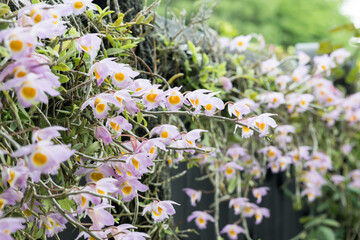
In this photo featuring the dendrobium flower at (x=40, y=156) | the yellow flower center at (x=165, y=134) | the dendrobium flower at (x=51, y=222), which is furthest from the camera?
the yellow flower center at (x=165, y=134)

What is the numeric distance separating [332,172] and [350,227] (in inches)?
15.8

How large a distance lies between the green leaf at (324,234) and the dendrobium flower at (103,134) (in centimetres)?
219

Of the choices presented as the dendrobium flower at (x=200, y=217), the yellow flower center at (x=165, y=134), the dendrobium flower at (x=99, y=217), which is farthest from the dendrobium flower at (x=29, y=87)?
the dendrobium flower at (x=200, y=217)

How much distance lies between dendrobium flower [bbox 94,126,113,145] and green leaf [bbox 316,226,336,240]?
2194 mm

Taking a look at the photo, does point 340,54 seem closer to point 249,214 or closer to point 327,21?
point 249,214

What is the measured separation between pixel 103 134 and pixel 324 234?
88.2 inches

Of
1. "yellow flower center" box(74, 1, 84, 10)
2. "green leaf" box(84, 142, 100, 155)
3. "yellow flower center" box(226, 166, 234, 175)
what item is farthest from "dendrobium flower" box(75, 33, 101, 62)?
"yellow flower center" box(226, 166, 234, 175)

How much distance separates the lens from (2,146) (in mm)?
795

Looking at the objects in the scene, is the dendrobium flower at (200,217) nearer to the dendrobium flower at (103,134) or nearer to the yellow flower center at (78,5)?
the dendrobium flower at (103,134)

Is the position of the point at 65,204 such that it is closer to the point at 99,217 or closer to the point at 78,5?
the point at 99,217

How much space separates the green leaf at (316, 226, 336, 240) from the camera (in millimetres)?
2730

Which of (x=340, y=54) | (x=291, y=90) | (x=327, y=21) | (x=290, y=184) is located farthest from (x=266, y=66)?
(x=327, y=21)

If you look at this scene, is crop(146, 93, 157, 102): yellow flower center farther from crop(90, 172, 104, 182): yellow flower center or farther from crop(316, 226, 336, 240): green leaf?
crop(316, 226, 336, 240): green leaf

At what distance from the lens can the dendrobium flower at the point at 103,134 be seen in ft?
3.08
